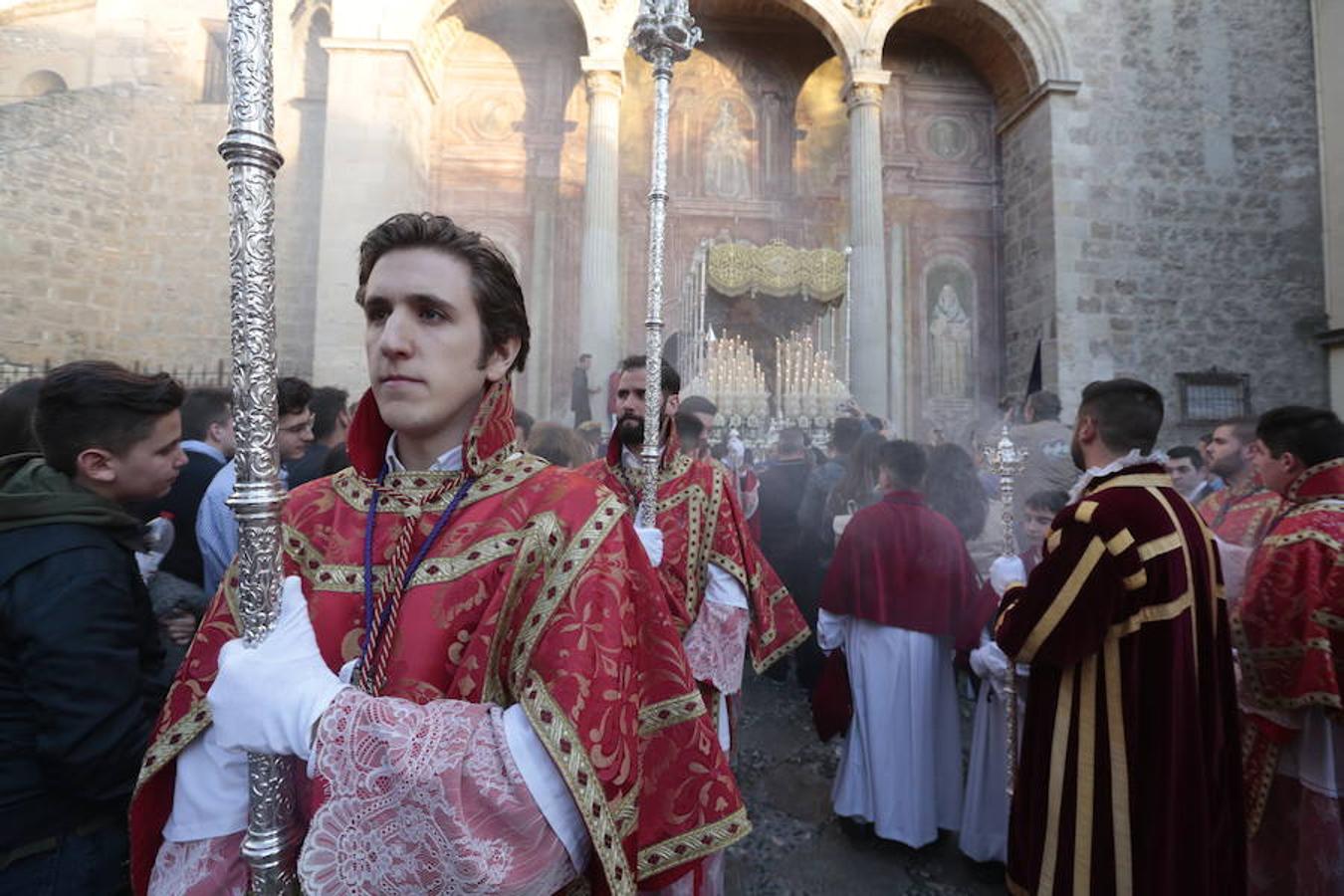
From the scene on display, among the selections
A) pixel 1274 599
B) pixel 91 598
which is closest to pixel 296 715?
pixel 91 598

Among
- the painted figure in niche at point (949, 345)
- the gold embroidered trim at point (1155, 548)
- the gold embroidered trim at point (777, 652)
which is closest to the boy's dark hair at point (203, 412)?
the gold embroidered trim at point (777, 652)

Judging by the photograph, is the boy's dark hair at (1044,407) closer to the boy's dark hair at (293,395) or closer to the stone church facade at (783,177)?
the stone church facade at (783,177)

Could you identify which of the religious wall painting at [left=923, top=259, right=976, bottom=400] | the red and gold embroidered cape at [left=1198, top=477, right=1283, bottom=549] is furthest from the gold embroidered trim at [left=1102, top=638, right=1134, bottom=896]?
the religious wall painting at [left=923, top=259, right=976, bottom=400]

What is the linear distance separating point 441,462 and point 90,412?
1217 millimetres

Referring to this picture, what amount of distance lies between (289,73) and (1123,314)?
1539 cm

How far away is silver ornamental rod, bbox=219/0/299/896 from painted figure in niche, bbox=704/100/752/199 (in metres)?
14.0

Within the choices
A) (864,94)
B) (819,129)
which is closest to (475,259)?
(864,94)

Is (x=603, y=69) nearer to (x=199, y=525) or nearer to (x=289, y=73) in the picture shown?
(x=289, y=73)

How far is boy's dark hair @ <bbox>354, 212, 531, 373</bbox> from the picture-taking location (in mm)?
1445

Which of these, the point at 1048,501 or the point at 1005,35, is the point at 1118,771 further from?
the point at 1005,35

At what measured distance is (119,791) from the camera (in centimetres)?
173

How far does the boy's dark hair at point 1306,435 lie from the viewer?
9.48 feet

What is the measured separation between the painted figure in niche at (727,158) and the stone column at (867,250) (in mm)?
2499

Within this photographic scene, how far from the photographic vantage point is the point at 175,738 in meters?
1.31
